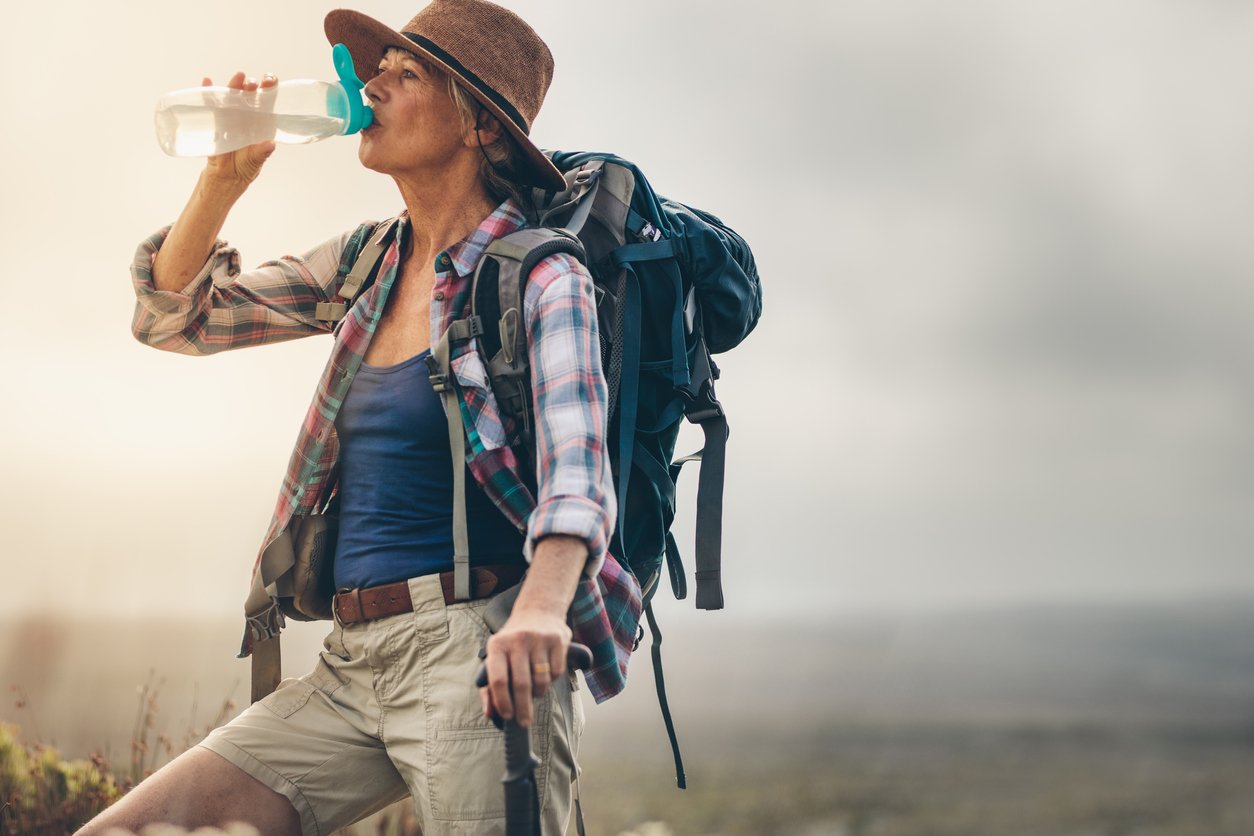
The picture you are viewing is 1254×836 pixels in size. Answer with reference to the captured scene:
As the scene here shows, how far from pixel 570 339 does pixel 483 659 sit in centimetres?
63

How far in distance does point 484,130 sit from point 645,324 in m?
0.59

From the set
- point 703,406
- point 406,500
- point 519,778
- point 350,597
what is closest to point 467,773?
point 519,778

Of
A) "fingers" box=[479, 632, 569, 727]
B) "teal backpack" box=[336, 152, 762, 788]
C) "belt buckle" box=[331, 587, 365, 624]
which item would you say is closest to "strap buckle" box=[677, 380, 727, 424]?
"teal backpack" box=[336, 152, 762, 788]

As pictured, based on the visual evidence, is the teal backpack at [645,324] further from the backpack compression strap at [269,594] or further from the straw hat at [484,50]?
the straw hat at [484,50]

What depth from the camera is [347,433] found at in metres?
2.53

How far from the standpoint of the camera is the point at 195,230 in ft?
8.50

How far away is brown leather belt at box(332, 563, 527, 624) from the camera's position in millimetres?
2336

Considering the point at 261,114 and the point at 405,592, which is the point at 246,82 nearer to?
the point at 261,114

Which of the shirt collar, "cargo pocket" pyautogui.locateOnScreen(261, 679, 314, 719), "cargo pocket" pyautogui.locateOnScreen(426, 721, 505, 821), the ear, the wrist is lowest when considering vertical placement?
"cargo pocket" pyautogui.locateOnScreen(426, 721, 505, 821)

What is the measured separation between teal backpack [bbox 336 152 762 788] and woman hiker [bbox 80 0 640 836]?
7 cm

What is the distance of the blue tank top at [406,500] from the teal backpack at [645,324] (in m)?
0.15

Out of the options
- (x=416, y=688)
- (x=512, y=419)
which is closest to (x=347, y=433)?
(x=512, y=419)

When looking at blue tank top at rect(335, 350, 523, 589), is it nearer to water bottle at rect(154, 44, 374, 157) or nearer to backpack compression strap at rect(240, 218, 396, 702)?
backpack compression strap at rect(240, 218, 396, 702)

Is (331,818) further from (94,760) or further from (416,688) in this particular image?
(94,760)
